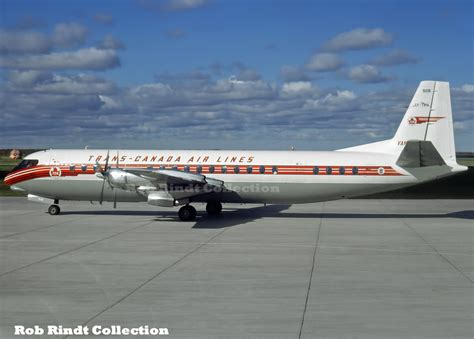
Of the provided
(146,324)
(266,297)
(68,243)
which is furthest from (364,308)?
(68,243)

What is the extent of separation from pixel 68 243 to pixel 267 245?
707cm

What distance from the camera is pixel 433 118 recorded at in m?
26.3

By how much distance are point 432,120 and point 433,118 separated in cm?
10

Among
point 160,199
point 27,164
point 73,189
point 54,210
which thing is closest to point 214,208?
point 160,199

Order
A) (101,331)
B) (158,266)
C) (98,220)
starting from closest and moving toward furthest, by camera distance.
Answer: (101,331) → (158,266) → (98,220)

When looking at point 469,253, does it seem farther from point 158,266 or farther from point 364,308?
point 158,266

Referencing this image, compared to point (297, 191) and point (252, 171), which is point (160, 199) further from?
point (297, 191)

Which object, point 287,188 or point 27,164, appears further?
point 27,164

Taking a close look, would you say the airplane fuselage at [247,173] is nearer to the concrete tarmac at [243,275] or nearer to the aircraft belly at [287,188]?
the aircraft belly at [287,188]

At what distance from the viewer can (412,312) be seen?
11.2m

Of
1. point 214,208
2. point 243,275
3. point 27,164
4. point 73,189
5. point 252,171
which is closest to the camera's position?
point 243,275

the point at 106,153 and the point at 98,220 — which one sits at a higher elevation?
the point at 106,153

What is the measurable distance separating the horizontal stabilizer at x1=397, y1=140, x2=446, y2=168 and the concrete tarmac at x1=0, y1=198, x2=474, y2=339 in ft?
9.27

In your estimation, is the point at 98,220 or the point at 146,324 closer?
the point at 146,324
